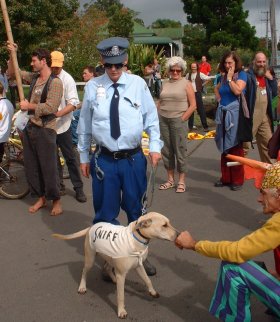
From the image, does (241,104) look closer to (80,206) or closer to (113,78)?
(80,206)

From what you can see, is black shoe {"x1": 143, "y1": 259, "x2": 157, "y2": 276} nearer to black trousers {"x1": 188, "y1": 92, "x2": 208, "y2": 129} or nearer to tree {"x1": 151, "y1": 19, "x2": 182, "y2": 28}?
black trousers {"x1": 188, "y1": 92, "x2": 208, "y2": 129}

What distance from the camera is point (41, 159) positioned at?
5.80 metres

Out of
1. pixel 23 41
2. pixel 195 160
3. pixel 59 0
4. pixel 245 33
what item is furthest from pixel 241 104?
pixel 245 33

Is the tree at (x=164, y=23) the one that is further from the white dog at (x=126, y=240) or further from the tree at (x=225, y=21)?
the white dog at (x=126, y=240)

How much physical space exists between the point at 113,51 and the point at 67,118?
9.36ft

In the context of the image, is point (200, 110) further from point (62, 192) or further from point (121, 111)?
point (121, 111)

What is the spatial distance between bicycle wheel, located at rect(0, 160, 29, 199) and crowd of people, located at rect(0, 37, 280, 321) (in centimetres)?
44

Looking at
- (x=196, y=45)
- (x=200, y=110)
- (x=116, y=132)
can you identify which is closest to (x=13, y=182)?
(x=116, y=132)

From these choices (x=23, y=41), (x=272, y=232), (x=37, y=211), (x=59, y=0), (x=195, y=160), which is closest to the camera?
(x=272, y=232)

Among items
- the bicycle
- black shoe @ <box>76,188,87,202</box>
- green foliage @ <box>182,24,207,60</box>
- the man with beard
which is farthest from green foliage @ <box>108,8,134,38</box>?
black shoe @ <box>76,188,87,202</box>

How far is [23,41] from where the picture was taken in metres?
20.8

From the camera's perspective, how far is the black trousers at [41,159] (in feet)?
18.8

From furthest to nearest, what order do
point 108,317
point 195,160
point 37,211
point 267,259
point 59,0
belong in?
1. point 59,0
2. point 195,160
3. point 37,211
4. point 267,259
5. point 108,317

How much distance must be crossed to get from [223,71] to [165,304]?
3.86 meters
